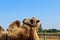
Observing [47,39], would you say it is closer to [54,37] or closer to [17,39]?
[54,37]

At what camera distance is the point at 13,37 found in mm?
6301

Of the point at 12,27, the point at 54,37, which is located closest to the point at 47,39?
the point at 54,37

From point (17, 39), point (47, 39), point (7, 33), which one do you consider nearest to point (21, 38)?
point (17, 39)

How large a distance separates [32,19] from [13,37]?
2.41 feet

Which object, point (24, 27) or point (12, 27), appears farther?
point (12, 27)

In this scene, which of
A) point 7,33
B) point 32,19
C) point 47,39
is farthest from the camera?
point 47,39

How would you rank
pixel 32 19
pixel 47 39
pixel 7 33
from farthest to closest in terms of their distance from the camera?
1. pixel 47 39
2. pixel 7 33
3. pixel 32 19

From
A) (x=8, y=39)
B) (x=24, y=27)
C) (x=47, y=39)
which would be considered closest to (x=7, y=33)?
(x=8, y=39)

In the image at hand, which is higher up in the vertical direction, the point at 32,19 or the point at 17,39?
the point at 32,19

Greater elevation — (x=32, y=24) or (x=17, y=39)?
(x=32, y=24)

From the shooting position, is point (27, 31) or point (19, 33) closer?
point (27, 31)

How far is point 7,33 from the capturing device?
21.6ft

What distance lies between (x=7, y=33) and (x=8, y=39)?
0.22 metres

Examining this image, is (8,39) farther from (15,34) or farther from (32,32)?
(32,32)
